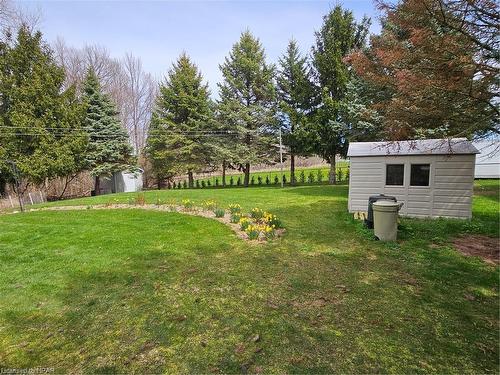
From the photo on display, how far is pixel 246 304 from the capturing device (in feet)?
11.4

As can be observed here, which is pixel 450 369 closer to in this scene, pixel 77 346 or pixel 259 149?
pixel 77 346

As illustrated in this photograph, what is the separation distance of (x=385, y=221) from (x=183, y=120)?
2124cm

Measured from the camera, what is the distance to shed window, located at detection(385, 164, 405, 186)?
28.6ft

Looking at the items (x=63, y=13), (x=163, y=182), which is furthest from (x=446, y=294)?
(x=163, y=182)

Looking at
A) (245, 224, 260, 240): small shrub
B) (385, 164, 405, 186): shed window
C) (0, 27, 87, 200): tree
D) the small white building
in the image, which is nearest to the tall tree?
the small white building

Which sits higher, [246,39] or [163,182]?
[246,39]

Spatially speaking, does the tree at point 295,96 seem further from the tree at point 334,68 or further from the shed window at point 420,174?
the shed window at point 420,174

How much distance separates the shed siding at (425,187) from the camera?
25.9ft

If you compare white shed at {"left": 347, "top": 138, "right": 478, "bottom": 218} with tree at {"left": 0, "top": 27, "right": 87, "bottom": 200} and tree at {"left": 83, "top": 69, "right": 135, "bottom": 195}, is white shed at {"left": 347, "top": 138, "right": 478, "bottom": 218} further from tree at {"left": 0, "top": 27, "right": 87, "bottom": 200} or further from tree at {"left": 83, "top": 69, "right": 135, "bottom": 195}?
tree at {"left": 0, "top": 27, "right": 87, "bottom": 200}

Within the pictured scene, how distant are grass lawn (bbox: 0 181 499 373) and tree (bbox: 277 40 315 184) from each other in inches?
550

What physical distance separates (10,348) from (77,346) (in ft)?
2.20

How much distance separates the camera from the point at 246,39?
2219cm

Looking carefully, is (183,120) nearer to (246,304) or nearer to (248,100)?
(248,100)

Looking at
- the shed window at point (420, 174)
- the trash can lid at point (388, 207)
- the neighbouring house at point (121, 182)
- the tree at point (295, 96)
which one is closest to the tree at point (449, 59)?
the trash can lid at point (388, 207)
